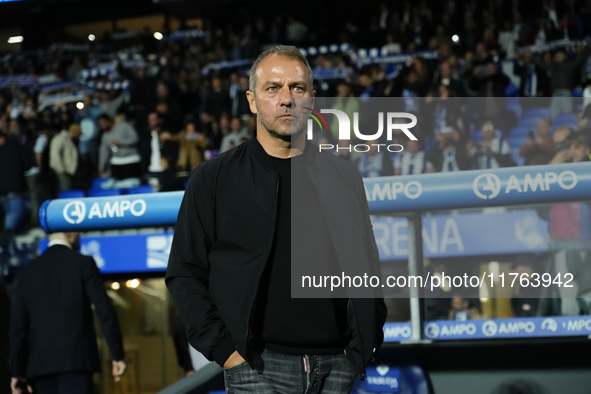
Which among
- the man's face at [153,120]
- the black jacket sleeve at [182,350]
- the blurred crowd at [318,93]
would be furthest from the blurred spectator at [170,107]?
the black jacket sleeve at [182,350]

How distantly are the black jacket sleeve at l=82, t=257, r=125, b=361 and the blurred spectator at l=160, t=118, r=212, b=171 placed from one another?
3.48 meters

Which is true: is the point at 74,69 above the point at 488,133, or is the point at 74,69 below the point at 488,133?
above

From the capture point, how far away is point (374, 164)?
4.12 m

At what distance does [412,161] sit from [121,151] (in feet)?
16.6

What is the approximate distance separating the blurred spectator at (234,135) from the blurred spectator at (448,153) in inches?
161

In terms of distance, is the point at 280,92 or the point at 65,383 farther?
the point at 65,383

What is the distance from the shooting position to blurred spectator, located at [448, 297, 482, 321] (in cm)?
370

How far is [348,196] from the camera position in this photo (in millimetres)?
2027

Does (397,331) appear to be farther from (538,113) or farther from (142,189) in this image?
(142,189)

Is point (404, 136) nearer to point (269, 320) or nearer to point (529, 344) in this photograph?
point (529, 344)

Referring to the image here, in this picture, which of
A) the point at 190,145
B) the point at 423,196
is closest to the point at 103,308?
the point at 423,196

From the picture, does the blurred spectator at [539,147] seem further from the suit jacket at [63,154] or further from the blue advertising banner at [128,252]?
the suit jacket at [63,154]

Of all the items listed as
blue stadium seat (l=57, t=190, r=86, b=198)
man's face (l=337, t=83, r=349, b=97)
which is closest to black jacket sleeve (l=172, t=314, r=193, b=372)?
blue stadium seat (l=57, t=190, r=86, b=198)

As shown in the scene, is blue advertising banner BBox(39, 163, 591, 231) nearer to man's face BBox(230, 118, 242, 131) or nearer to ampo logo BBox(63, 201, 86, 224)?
ampo logo BBox(63, 201, 86, 224)
